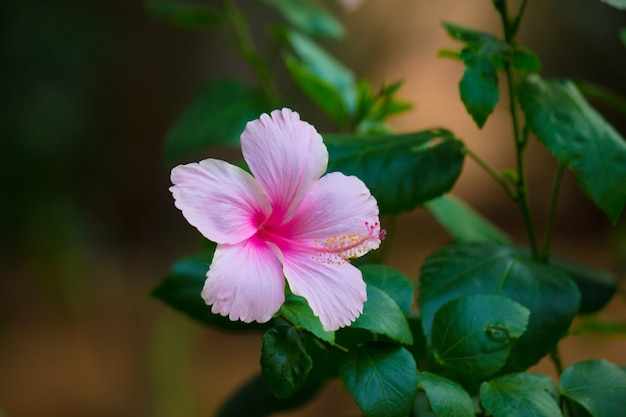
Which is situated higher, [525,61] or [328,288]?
[525,61]

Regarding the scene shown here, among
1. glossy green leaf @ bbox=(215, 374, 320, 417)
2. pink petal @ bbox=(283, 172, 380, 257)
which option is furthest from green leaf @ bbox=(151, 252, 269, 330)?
pink petal @ bbox=(283, 172, 380, 257)

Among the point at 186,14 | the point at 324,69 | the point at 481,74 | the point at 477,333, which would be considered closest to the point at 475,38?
the point at 481,74

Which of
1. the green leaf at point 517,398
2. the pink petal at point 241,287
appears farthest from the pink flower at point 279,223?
the green leaf at point 517,398

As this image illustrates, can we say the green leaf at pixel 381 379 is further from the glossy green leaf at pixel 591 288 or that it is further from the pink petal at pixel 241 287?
the glossy green leaf at pixel 591 288

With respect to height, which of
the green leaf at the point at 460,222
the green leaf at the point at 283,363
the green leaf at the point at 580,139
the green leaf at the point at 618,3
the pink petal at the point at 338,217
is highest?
the green leaf at the point at 618,3

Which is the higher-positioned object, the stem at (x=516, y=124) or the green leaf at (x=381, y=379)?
the stem at (x=516, y=124)

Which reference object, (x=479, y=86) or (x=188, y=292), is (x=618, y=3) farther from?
(x=188, y=292)

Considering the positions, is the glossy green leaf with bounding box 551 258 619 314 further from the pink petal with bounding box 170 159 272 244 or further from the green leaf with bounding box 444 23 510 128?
the pink petal with bounding box 170 159 272 244
